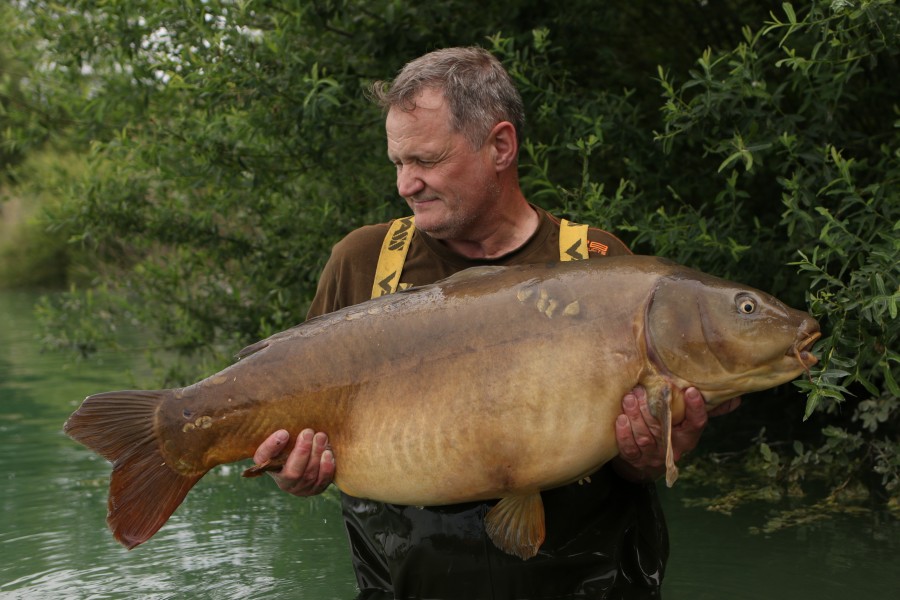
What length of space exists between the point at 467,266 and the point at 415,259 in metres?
0.15

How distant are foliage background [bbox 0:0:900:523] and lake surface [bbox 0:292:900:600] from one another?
1.26 feet

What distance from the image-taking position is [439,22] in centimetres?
634

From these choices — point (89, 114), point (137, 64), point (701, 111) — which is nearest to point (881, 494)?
point (701, 111)

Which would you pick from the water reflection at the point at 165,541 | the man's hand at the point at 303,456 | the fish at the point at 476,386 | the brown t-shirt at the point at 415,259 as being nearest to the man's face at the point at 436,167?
the brown t-shirt at the point at 415,259

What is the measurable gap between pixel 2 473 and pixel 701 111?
5121 millimetres

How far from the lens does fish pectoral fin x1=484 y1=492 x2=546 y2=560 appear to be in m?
2.80

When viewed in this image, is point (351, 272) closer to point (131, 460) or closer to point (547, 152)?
point (131, 460)

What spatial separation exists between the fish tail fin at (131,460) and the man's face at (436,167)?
33.4 inches

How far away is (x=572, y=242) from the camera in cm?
314

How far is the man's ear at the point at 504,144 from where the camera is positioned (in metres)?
3.12

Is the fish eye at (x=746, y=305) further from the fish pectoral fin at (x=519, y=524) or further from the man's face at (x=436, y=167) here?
the man's face at (x=436, y=167)

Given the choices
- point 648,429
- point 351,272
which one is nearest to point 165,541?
point 351,272

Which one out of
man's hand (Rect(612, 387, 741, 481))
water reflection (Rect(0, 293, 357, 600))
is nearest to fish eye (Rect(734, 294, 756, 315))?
man's hand (Rect(612, 387, 741, 481))

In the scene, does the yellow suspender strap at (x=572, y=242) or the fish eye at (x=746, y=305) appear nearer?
the fish eye at (x=746, y=305)
